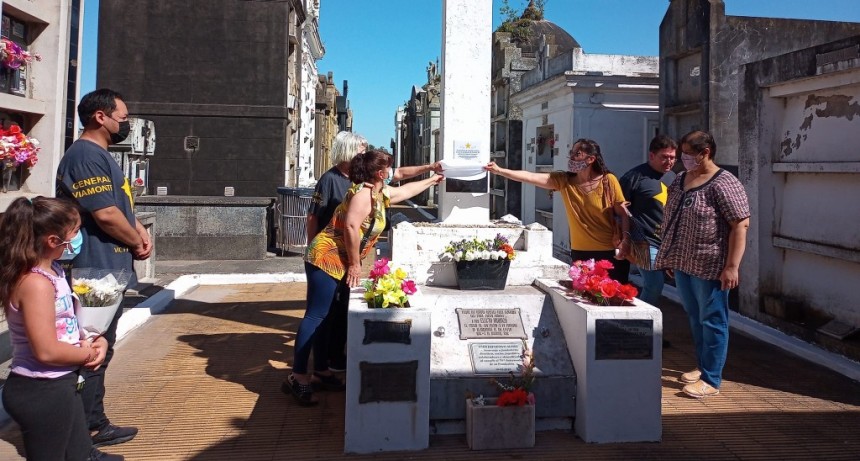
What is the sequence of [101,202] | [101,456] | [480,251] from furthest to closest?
[480,251] → [101,202] → [101,456]

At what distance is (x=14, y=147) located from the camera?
17.2 ft

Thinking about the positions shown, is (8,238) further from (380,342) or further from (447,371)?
(447,371)

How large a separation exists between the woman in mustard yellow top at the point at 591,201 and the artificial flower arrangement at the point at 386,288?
Result: 5.49 feet

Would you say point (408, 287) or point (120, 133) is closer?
point (408, 287)

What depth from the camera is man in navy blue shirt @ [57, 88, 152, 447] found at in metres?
3.44

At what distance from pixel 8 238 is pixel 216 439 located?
170 cm

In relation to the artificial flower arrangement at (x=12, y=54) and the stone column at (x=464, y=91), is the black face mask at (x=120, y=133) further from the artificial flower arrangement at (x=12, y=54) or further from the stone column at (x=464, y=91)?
the stone column at (x=464, y=91)

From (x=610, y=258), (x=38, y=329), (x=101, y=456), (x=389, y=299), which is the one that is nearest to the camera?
(x=38, y=329)

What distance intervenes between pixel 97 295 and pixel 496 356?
7.16 ft

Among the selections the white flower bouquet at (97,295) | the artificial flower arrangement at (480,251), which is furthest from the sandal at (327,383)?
the white flower bouquet at (97,295)

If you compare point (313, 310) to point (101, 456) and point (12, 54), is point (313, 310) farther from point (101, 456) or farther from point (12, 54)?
point (12, 54)

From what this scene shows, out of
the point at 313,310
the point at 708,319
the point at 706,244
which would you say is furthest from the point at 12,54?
the point at 708,319

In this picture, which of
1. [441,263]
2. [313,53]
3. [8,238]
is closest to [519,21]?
[313,53]

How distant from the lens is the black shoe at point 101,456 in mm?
3168
